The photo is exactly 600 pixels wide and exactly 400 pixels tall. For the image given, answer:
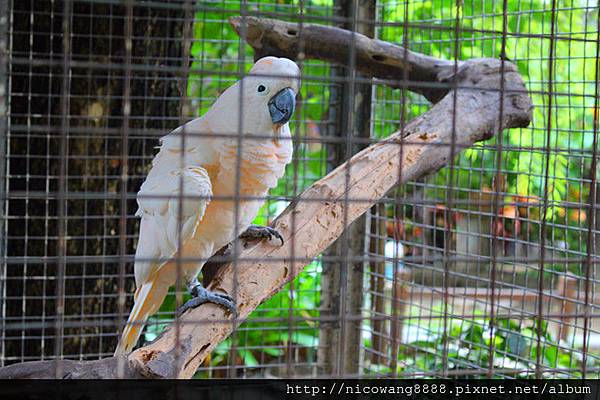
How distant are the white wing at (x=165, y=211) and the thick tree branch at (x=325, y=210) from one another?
16 cm

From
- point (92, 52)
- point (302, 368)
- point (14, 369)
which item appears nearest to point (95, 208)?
point (92, 52)

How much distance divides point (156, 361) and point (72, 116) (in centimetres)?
138

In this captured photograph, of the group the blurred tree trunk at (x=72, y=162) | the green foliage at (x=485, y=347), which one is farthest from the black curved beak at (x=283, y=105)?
the green foliage at (x=485, y=347)

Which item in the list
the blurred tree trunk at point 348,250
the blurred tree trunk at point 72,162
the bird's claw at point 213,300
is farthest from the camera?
the blurred tree trunk at point 348,250

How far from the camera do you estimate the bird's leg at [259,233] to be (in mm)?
1857

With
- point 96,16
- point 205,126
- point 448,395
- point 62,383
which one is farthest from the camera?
point 96,16

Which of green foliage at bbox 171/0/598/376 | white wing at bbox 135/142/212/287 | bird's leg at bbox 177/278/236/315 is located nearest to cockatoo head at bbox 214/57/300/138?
white wing at bbox 135/142/212/287

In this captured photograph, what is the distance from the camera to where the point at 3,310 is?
2414 millimetres

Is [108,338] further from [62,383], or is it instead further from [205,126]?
[62,383]

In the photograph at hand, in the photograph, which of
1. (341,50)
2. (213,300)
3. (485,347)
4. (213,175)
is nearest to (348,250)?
(485,347)

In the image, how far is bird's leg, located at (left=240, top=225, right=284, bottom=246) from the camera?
73.1 inches

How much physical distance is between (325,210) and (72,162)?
3.84 feet

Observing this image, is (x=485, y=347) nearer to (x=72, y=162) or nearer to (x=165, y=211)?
(x=165, y=211)

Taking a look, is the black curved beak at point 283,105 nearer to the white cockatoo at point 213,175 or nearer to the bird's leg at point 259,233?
the white cockatoo at point 213,175
